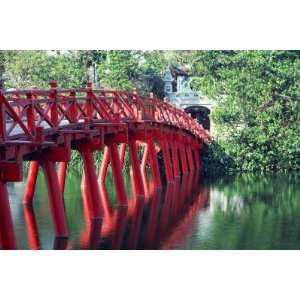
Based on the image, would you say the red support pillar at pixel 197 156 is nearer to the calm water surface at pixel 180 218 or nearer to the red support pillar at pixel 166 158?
the red support pillar at pixel 166 158

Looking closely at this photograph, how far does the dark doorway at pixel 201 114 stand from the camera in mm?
20031

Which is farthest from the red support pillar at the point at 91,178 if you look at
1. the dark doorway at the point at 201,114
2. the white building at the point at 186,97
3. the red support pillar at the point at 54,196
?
the dark doorway at the point at 201,114

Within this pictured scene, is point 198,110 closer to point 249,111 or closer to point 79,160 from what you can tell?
Result: point 249,111

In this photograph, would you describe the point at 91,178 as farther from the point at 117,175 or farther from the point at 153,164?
the point at 153,164

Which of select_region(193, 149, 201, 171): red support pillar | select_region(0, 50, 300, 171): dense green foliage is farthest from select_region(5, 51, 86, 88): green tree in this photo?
select_region(193, 149, 201, 171): red support pillar

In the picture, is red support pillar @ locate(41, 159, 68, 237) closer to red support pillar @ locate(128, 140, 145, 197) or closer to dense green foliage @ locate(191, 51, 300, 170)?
red support pillar @ locate(128, 140, 145, 197)

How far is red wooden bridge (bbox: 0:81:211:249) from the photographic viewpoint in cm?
923

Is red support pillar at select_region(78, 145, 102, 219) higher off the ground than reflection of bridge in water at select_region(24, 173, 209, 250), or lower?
higher

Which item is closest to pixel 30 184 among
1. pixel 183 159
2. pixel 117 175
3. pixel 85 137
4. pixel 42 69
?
pixel 117 175

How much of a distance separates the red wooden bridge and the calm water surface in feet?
1.05

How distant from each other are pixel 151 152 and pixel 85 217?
188 inches

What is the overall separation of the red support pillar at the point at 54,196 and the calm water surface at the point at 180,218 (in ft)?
0.68
